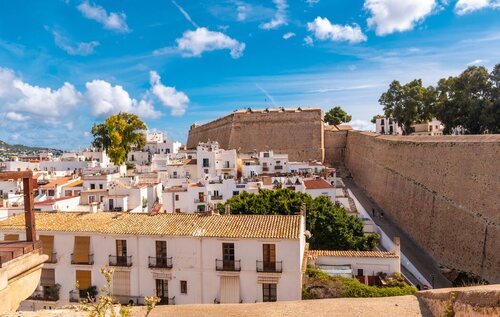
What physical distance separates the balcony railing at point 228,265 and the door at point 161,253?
67.2 inches

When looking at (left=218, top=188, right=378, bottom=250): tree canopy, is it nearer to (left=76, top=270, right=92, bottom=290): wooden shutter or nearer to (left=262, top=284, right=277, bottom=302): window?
(left=262, top=284, right=277, bottom=302): window

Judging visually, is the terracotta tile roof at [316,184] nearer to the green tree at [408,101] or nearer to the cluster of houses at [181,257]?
the cluster of houses at [181,257]

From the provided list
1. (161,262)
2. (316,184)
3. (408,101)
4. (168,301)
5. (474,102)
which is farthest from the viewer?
(408,101)

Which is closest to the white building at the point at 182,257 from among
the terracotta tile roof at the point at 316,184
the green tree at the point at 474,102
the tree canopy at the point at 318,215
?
the tree canopy at the point at 318,215

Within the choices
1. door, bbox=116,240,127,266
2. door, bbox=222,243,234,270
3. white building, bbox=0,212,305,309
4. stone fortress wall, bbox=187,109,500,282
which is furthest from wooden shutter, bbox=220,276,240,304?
stone fortress wall, bbox=187,109,500,282

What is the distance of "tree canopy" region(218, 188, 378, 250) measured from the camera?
1800cm

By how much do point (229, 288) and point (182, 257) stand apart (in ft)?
5.66

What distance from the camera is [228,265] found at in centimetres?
1209

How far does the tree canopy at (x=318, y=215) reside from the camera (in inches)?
709

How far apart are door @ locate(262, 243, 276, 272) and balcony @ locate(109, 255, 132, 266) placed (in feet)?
14.0

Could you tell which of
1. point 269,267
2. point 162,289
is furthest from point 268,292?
point 162,289

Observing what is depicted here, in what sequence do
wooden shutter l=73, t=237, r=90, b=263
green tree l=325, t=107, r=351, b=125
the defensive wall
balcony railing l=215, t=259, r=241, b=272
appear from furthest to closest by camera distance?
green tree l=325, t=107, r=351, b=125 → the defensive wall → wooden shutter l=73, t=237, r=90, b=263 → balcony railing l=215, t=259, r=241, b=272

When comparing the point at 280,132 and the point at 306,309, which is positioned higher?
the point at 280,132

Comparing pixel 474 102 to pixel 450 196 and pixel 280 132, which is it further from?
pixel 280 132
